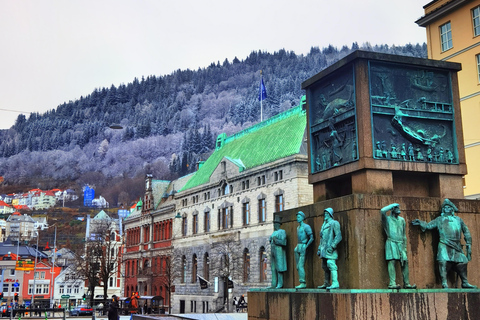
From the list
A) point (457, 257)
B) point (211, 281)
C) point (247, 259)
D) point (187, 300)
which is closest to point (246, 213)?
point (247, 259)

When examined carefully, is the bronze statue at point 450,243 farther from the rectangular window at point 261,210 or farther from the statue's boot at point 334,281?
the rectangular window at point 261,210

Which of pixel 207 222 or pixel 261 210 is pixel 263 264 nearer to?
pixel 261 210

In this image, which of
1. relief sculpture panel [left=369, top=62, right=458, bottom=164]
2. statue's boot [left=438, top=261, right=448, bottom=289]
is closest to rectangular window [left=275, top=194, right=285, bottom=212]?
relief sculpture panel [left=369, top=62, right=458, bottom=164]

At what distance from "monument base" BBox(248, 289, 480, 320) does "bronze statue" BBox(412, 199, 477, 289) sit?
1.72 feet

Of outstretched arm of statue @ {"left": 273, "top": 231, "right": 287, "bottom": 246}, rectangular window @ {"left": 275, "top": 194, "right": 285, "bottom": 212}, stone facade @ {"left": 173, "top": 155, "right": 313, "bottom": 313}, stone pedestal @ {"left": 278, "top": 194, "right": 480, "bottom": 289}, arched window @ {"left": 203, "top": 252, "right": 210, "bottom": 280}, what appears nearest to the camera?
stone pedestal @ {"left": 278, "top": 194, "right": 480, "bottom": 289}

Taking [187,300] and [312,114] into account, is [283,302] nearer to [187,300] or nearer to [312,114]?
[312,114]

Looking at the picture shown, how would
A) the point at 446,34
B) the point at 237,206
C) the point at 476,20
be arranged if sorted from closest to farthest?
the point at 476,20 → the point at 446,34 → the point at 237,206

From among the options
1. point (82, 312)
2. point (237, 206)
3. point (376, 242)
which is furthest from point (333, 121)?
point (82, 312)

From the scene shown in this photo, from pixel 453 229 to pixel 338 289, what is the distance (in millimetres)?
3000

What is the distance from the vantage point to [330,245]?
12891 mm

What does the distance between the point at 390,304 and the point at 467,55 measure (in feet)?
92.9

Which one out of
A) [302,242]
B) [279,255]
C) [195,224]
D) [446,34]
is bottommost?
[279,255]

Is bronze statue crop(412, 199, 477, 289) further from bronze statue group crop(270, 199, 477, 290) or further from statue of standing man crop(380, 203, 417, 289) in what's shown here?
statue of standing man crop(380, 203, 417, 289)

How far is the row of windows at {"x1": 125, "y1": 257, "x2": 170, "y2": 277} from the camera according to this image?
231 feet
